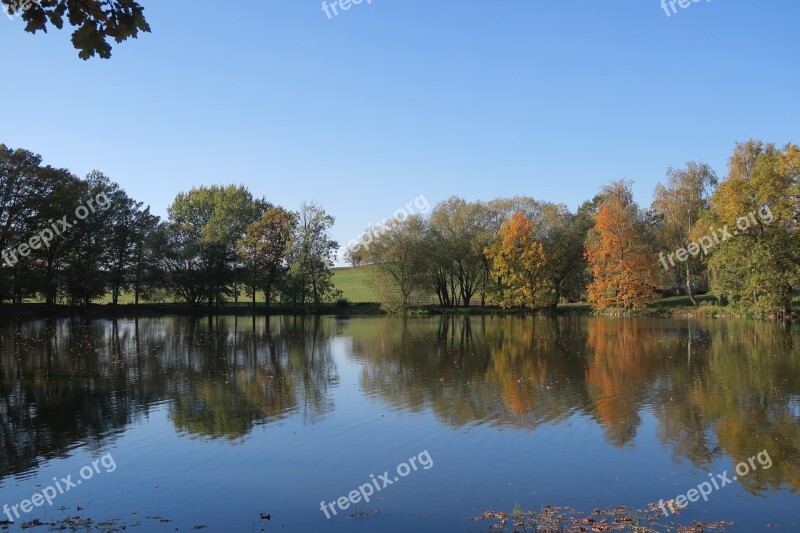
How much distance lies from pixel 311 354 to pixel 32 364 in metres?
10.4

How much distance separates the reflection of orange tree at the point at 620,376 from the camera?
12.8 meters

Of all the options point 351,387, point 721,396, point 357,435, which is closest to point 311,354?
point 351,387

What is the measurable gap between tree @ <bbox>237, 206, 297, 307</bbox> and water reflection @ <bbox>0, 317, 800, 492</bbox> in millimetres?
33238

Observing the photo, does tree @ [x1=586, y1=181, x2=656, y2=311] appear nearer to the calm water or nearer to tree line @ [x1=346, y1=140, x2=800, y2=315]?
tree line @ [x1=346, y1=140, x2=800, y2=315]

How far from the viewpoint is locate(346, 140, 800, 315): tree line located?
4081cm

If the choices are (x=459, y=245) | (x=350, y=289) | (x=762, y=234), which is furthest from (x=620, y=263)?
(x=350, y=289)

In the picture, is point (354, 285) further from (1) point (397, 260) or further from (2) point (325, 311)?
(1) point (397, 260)

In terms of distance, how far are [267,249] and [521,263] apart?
1080 inches

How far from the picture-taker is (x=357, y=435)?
1209 centimetres

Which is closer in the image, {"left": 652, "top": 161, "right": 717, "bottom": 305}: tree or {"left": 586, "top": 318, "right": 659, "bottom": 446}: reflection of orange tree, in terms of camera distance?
{"left": 586, "top": 318, "right": 659, "bottom": 446}: reflection of orange tree

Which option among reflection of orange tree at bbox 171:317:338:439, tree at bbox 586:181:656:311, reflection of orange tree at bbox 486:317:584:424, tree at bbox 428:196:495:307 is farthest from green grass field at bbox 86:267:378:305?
reflection of orange tree at bbox 171:317:338:439

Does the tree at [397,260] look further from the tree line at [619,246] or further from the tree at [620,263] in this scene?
the tree at [620,263]

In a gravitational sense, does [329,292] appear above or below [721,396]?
above

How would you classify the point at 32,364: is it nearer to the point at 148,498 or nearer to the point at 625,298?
the point at 148,498
